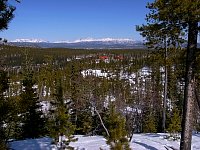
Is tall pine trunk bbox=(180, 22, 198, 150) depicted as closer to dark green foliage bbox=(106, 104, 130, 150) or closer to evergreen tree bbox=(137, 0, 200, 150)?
evergreen tree bbox=(137, 0, 200, 150)

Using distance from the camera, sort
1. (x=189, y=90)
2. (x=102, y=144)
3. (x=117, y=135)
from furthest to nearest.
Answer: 1. (x=102, y=144)
2. (x=117, y=135)
3. (x=189, y=90)

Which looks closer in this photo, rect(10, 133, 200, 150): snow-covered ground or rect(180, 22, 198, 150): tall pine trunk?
rect(180, 22, 198, 150): tall pine trunk

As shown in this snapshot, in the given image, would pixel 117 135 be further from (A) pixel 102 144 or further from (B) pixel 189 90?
(A) pixel 102 144

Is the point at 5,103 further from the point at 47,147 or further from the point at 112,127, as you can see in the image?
the point at 47,147

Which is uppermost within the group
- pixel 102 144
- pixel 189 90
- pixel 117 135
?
pixel 189 90

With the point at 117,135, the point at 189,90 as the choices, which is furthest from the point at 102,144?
the point at 189,90

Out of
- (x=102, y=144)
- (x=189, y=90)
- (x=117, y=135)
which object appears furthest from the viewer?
(x=102, y=144)

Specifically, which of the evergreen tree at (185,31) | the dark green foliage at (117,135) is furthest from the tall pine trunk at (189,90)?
the dark green foliage at (117,135)

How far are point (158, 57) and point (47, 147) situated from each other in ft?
27.3

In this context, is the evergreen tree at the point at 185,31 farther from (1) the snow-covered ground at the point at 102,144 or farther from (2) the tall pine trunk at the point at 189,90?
(1) the snow-covered ground at the point at 102,144

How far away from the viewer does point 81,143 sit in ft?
62.2

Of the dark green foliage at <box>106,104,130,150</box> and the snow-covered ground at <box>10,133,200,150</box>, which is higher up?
the dark green foliage at <box>106,104,130,150</box>

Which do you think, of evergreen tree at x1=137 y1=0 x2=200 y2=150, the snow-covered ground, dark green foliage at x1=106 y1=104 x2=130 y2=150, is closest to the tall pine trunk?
evergreen tree at x1=137 y1=0 x2=200 y2=150

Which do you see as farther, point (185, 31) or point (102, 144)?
point (102, 144)
